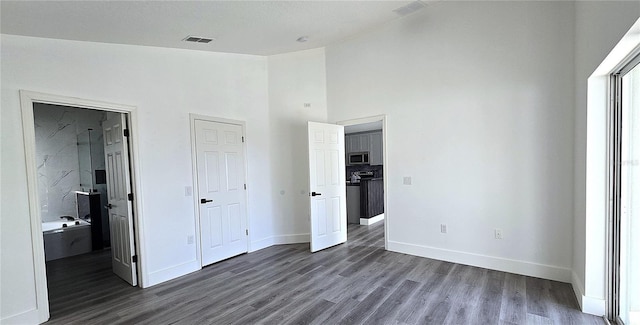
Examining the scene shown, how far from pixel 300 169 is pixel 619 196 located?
3.88 meters

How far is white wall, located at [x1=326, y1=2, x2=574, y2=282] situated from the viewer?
126 inches

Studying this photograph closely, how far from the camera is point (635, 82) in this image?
2.19 metres

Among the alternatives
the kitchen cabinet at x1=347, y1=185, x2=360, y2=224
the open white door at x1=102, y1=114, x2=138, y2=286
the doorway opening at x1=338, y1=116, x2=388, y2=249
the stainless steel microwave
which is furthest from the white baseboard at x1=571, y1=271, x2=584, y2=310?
the stainless steel microwave

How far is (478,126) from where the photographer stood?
12.0 feet

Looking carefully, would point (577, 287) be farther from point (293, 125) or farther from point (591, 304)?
point (293, 125)

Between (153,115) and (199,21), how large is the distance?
1.26 m

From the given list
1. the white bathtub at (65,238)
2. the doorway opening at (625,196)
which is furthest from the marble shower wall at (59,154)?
the doorway opening at (625,196)

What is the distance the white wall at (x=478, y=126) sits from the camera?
3.20 m

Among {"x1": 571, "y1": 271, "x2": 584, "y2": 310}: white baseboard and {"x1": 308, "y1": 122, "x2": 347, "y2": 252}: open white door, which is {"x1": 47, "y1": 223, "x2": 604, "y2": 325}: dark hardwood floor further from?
{"x1": 308, "y1": 122, "x2": 347, "y2": 252}: open white door

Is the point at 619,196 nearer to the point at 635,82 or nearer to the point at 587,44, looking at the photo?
the point at 635,82

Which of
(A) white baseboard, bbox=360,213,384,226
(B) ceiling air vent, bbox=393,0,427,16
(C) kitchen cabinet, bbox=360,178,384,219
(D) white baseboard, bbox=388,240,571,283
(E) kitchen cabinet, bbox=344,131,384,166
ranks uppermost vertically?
(B) ceiling air vent, bbox=393,0,427,16

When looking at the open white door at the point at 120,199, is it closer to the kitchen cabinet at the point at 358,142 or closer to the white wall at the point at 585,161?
the white wall at the point at 585,161

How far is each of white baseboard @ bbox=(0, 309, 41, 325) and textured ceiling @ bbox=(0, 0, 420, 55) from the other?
253 centimetres

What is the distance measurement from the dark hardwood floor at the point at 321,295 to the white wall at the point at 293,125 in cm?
104
